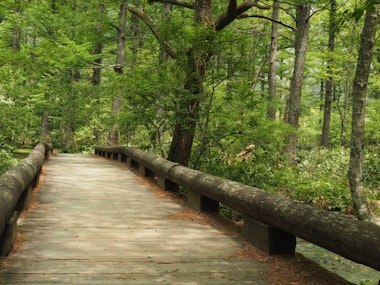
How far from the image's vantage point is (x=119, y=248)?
4.63 metres

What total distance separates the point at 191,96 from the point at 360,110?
12.4ft

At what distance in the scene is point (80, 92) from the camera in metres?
29.5

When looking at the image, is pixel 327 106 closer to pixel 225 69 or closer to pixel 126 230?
pixel 225 69

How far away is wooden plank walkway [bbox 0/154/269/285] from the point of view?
3.70 metres

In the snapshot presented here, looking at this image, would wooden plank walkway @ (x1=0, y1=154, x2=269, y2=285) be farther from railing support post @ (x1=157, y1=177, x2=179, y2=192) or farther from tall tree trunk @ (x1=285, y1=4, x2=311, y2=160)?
tall tree trunk @ (x1=285, y1=4, x2=311, y2=160)

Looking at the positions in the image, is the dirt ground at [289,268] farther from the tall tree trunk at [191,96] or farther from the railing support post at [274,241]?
the tall tree trunk at [191,96]

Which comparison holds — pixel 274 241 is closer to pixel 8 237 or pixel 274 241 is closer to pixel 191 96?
pixel 8 237

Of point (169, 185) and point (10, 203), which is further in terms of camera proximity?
point (169, 185)

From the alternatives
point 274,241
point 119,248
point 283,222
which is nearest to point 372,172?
point 274,241

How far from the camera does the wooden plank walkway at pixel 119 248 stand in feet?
12.1

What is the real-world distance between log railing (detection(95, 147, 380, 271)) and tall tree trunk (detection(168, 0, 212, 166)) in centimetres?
281

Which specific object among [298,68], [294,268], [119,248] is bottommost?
[119,248]

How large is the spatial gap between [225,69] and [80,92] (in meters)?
21.2

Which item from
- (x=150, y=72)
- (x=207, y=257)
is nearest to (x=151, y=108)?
(x=150, y=72)
